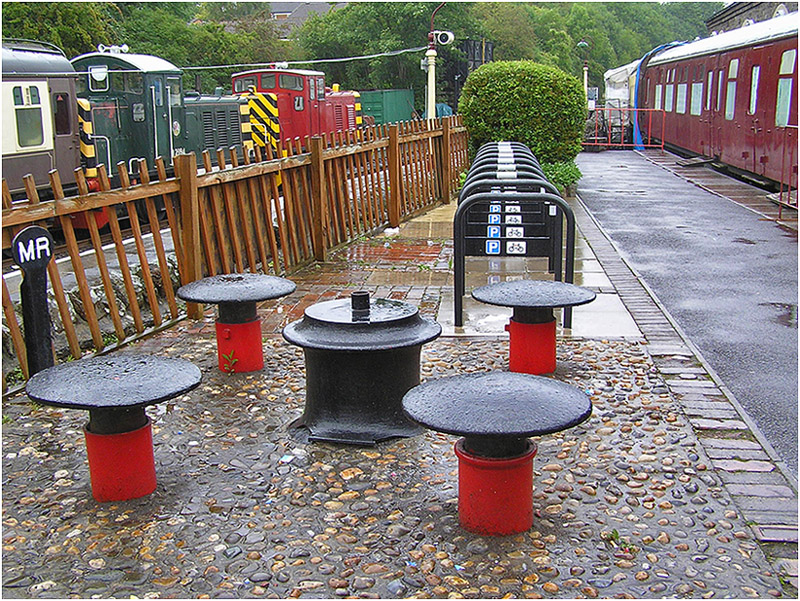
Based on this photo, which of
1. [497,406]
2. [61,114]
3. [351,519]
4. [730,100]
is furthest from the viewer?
[730,100]

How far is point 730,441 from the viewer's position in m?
4.63

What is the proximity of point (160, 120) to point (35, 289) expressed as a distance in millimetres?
11882

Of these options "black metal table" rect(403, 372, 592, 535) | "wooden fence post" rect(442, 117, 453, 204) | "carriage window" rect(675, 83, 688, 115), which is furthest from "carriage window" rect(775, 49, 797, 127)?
"black metal table" rect(403, 372, 592, 535)

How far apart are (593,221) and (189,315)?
734cm

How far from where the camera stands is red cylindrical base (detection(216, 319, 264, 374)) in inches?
230

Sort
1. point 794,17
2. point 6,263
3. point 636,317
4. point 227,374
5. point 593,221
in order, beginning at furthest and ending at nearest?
point 794,17 < point 593,221 < point 6,263 < point 636,317 < point 227,374

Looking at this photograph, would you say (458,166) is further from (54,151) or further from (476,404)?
(476,404)

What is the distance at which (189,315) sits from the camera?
735 cm

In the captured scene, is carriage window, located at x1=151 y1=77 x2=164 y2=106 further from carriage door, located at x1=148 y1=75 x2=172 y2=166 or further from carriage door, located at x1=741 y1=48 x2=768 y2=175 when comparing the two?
carriage door, located at x1=741 y1=48 x2=768 y2=175

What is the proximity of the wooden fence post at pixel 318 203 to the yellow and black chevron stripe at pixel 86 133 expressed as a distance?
5928 mm

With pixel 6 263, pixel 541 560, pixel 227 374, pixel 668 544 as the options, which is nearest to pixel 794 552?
pixel 668 544

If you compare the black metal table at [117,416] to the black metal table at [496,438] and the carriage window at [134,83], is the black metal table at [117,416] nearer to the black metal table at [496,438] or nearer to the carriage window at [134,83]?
the black metal table at [496,438]

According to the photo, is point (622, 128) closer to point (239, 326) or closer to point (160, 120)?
point (160, 120)

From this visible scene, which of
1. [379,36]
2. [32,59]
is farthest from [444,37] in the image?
[379,36]
